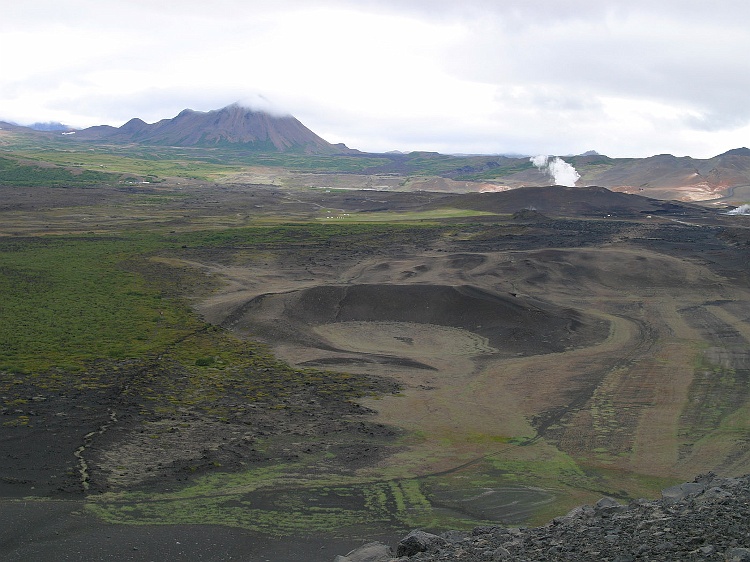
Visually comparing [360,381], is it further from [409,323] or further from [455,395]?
[409,323]

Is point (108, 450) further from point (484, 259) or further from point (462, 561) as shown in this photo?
point (484, 259)

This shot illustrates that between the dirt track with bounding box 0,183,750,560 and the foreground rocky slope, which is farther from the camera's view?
the dirt track with bounding box 0,183,750,560

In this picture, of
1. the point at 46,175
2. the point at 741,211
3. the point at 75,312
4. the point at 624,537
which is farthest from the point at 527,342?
the point at 46,175

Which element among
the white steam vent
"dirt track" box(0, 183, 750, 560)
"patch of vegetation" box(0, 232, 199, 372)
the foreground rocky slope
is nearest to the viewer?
the foreground rocky slope

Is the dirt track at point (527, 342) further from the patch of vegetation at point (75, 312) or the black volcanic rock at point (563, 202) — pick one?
the black volcanic rock at point (563, 202)

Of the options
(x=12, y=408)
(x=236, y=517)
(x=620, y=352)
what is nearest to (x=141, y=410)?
(x=12, y=408)

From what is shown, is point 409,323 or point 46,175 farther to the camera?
point 46,175

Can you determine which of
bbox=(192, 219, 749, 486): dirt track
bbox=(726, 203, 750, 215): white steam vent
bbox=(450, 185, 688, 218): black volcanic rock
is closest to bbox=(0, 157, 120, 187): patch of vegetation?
bbox=(450, 185, 688, 218): black volcanic rock

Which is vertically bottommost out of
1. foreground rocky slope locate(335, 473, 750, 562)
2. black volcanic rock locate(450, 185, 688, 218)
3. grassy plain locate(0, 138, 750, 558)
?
grassy plain locate(0, 138, 750, 558)

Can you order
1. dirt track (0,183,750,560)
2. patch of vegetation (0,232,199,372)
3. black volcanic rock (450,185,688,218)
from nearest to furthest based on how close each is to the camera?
dirt track (0,183,750,560), patch of vegetation (0,232,199,372), black volcanic rock (450,185,688,218)

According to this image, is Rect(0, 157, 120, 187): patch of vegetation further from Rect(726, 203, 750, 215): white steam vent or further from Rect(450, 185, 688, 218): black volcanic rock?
Rect(726, 203, 750, 215): white steam vent
